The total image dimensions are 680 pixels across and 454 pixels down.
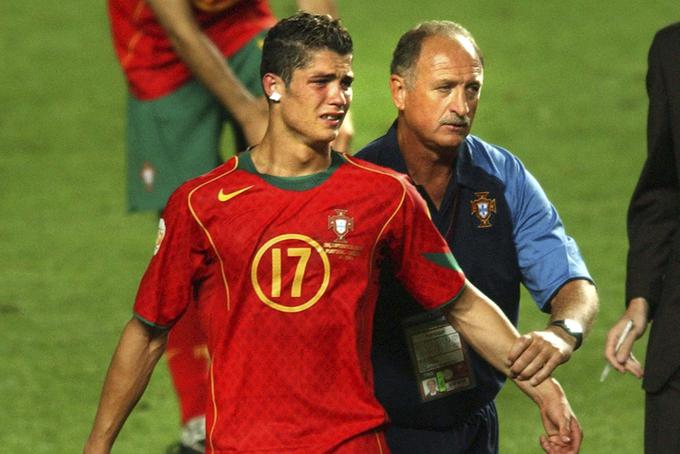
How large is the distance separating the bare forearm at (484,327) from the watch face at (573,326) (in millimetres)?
175

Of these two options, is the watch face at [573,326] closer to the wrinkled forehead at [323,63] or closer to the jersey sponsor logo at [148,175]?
the wrinkled forehead at [323,63]

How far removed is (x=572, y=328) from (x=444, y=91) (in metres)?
0.72

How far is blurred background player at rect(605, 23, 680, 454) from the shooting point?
14.4 ft

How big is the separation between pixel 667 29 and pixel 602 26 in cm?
878

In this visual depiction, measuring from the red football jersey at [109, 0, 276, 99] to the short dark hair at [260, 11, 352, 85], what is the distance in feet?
6.04

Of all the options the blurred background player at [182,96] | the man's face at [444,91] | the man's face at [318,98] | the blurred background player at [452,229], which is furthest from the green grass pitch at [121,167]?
the man's face at [318,98]

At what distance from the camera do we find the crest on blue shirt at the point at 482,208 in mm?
4996

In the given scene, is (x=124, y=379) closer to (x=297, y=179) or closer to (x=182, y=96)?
(x=297, y=179)

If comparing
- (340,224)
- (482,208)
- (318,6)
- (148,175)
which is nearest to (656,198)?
(482,208)

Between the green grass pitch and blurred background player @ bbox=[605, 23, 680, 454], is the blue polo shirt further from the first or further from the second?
the green grass pitch

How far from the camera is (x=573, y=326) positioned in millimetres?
4586

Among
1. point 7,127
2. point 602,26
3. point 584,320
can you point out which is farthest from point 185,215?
point 602,26

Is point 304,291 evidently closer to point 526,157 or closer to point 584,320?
point 584,320

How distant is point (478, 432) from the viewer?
5215 mm
